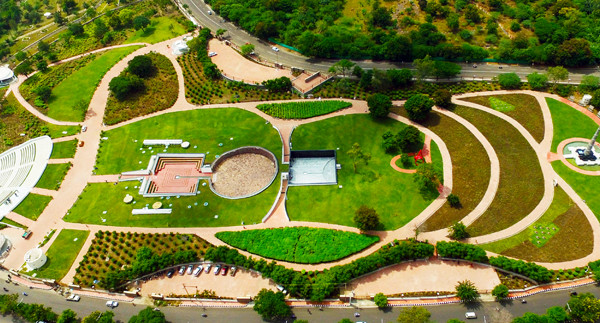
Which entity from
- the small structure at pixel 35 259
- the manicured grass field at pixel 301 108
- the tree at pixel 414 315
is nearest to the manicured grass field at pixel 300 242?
the tree at pixel 414 315

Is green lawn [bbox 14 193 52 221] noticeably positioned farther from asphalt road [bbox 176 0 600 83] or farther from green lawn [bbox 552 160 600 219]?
green lawn [bbox 552 160 600 219]

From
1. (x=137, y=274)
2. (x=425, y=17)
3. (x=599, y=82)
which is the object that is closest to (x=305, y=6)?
(x=425, y=17)

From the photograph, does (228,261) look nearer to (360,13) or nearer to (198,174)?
(198,174)

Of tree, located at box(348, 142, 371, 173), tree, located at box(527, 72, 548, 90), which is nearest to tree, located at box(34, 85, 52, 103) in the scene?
tree, located at box(348, 142, 371, 173)

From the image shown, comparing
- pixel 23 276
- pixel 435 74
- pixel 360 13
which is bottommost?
pixel 23 276

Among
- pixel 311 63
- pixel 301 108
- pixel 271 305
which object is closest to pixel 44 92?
pixel 301 108

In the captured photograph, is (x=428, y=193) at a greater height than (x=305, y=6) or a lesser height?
lesser

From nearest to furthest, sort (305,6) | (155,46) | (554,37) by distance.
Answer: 1. (554,37)
2. (155,46)
3. (305,6)
